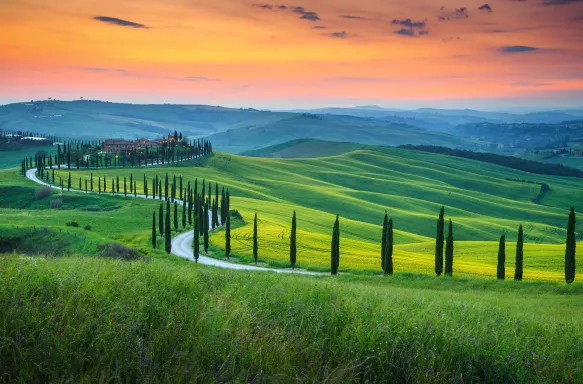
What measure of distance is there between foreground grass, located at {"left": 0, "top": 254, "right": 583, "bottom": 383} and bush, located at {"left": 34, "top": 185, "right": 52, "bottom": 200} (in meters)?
141

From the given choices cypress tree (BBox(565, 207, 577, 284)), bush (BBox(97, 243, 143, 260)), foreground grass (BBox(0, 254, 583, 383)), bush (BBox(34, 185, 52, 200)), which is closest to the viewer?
foreground grass (BBox(0, 254, 583, 383))

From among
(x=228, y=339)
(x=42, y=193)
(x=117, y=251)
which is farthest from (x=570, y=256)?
(x=42, y=193)

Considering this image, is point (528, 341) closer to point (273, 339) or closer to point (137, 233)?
point (273, 339)

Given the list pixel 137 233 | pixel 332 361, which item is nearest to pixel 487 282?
pixel 332 361

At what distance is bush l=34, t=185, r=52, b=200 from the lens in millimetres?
138000

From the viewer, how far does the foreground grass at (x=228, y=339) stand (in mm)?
8180

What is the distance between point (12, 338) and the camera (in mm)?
8320

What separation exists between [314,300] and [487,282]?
41231mm

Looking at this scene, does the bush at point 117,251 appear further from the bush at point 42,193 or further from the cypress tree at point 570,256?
the bush at point 42,193

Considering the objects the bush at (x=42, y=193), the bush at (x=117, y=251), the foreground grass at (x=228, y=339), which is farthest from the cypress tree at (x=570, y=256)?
the bush at (x=42, y=193)

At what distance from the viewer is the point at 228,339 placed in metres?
9.05

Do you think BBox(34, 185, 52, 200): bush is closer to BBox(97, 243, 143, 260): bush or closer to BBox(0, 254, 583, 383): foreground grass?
BBox(97, 243, 143, 260): bush

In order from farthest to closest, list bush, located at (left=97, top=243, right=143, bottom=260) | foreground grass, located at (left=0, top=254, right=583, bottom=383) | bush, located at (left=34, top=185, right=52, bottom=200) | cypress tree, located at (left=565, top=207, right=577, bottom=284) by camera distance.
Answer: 1. bush, located at (left=34, top=185, right=52, bottom=200)
2. cypress tree, located at (left=565, top=207, right=577, bottom=284)
3. bush, located at (left=97, top=243, right=143, bottom=260)
4. foreground grass, located at (left=0, top=254, right=583, bottom=383)

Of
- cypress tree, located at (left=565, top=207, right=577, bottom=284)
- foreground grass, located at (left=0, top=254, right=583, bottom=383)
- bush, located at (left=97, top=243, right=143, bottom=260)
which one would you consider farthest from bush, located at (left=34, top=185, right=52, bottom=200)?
foreground grass, located at (left=0, top=254, right=583, bottom=383)
